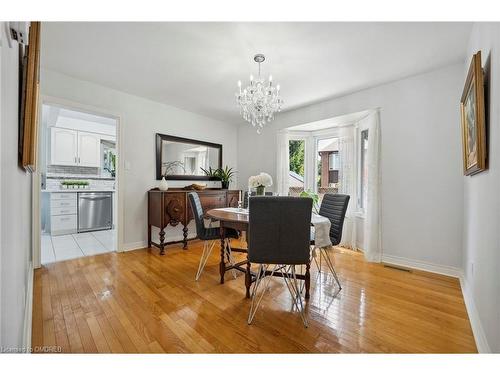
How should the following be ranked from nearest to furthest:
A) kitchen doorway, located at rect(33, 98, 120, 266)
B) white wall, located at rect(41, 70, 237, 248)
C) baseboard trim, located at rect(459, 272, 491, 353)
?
baseboard trim, located at rect(459, 272, 491, 353)
white wall, located at rect(41, 70, 237, 248)
kitchen doorway, located at rect(33, 98, 120, 266)

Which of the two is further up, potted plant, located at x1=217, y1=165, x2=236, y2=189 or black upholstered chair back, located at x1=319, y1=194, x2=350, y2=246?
potted plant, located at x1=217, y1=165, x2=236, y2=189

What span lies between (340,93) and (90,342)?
12.5 ft

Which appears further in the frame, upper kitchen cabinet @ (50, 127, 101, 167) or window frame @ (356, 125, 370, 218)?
upper kitchen cabinet @ (50, 127, 101, 167)

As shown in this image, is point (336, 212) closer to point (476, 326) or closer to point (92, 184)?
point (476, 326)

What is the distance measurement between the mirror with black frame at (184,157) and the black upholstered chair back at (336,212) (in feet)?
8.53

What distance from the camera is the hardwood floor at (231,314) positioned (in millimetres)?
1406

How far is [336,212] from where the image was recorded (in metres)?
2.37

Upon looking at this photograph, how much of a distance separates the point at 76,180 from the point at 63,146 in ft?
2.53

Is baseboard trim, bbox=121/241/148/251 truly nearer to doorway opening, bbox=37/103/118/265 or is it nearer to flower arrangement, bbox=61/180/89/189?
doorway opening, bbox=37/103/118/265

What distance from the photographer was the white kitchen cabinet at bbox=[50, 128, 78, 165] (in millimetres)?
4578

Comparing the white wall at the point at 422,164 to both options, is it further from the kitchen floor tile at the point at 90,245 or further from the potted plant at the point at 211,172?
the kitchen floor tile at the point at 90,245

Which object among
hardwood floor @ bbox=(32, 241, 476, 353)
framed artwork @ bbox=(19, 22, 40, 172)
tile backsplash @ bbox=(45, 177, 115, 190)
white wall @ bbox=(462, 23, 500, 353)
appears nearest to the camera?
framed artwork @ bbox=(19, 22, 40, 172)

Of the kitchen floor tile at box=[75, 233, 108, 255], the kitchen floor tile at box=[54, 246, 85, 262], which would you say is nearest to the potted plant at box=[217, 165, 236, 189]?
the kitchen floor tile at box=[75, 233, 108, 255]

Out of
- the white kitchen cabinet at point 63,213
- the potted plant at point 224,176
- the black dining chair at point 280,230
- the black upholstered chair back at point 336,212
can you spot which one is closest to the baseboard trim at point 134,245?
the potted plant at point 224,176
